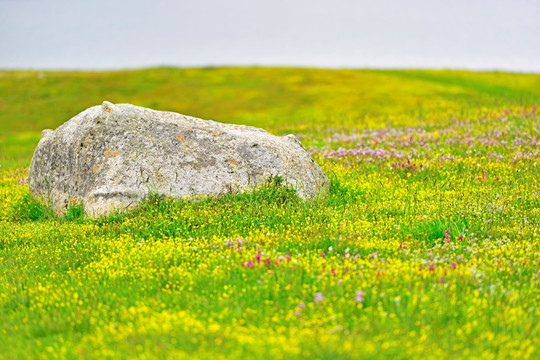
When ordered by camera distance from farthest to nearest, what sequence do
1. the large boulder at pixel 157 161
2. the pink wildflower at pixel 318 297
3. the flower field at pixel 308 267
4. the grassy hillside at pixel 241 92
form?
the grassy hillside at pixel 241 92 → the large boulder at pixel 157 161 → the pink wildflower at pixel 318 297 → the flower field at pixel 308 267

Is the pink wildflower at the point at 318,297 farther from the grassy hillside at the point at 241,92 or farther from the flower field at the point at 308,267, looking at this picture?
the grassy hillside at the point at 241,92

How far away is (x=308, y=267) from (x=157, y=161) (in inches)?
220

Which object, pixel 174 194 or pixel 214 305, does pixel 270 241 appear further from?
pixel 174 194

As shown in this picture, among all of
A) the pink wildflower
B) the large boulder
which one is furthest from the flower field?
the large boulder

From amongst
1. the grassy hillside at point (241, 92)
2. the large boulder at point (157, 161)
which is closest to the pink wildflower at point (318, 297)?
the large boulder at point (157, 161)

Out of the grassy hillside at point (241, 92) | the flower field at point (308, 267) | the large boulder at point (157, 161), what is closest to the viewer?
the flower field at point (308, 267)

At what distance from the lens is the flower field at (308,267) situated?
555cm

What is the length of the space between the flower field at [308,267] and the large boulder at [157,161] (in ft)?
1.44

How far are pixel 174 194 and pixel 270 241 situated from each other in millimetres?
3500

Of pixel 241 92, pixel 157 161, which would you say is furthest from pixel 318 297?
pixel 241 92

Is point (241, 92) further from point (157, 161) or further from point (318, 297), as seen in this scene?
point (318, 297)

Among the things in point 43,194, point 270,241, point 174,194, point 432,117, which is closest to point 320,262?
point 270,241

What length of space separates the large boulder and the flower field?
0.44 m

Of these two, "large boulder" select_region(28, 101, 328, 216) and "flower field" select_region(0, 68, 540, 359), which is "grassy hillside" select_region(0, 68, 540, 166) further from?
"flower field" select_region(0, 68, 540, 359)
